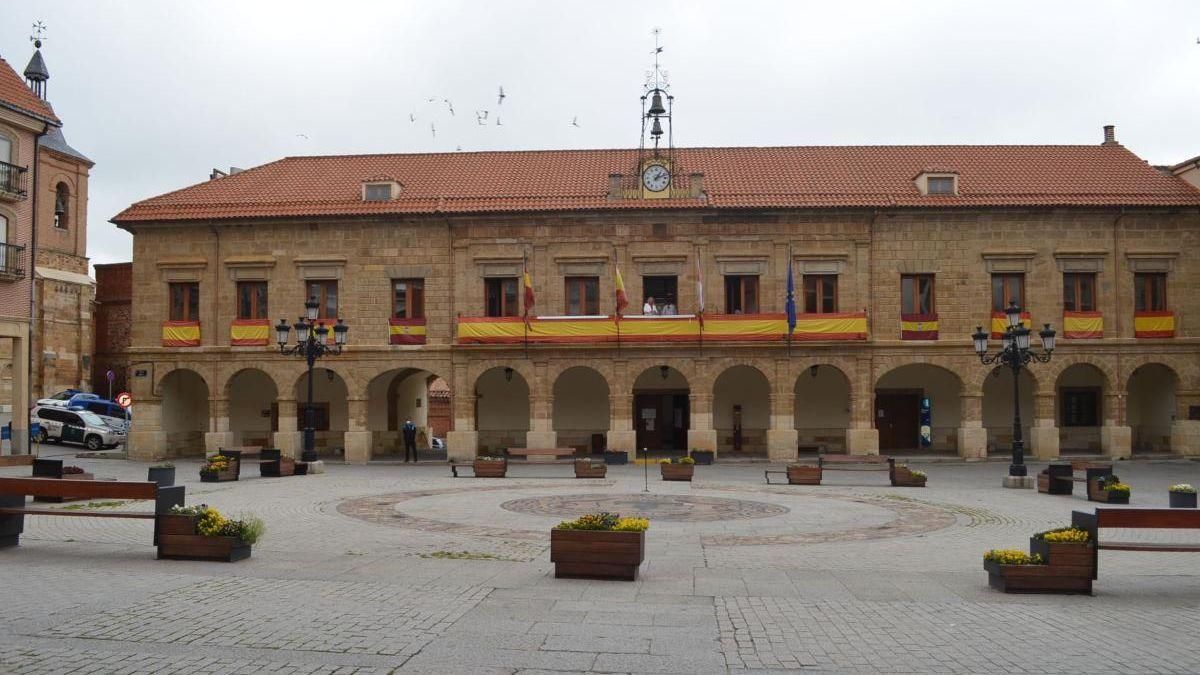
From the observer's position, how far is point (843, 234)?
3472cm

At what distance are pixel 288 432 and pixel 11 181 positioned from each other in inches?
497

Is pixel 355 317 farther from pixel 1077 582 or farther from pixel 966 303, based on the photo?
pixel 1077 582

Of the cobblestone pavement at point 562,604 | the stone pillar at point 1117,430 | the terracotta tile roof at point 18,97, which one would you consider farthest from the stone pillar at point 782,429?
the terracotta tile roof at point 18,97

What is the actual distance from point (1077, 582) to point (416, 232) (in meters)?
28.9

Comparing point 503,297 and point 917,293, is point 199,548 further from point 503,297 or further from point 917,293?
point 917,293

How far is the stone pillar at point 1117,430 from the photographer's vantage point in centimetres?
3409

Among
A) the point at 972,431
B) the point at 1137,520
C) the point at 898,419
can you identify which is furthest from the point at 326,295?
the point at 1137,520

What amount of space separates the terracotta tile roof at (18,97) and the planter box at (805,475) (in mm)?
28252

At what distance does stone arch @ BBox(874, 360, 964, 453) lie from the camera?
36.8 m

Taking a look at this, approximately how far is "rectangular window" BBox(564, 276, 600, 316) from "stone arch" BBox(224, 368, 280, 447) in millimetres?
12513

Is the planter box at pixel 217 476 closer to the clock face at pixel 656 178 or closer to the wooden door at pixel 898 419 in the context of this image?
the clock face at pixel 656 178

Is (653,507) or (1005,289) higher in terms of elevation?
(1005,289)

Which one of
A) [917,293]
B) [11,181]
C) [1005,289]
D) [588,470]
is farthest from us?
[917,293]

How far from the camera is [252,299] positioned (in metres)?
35.7
